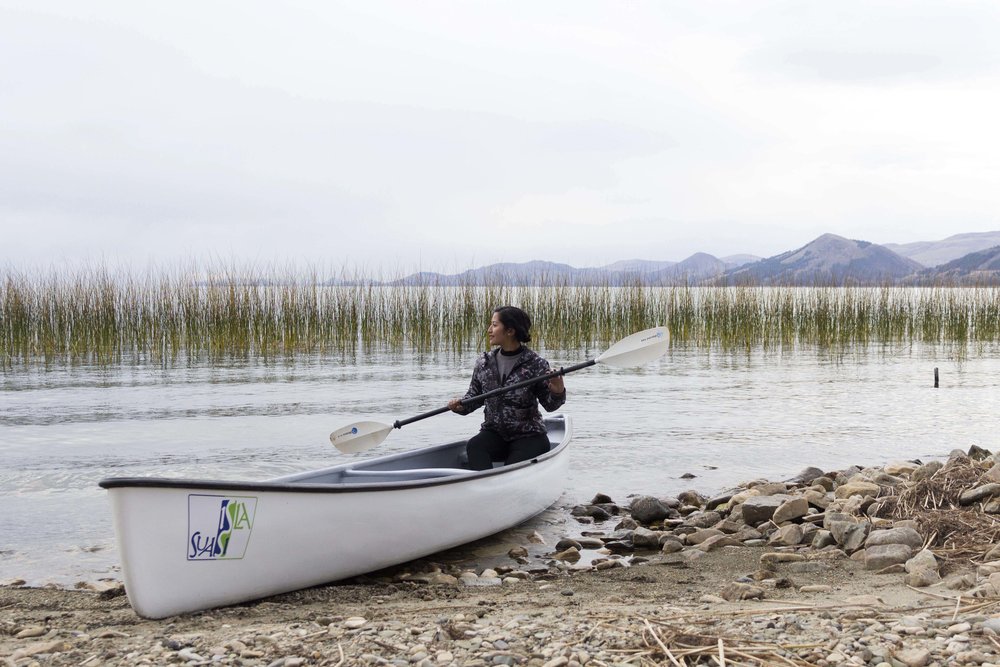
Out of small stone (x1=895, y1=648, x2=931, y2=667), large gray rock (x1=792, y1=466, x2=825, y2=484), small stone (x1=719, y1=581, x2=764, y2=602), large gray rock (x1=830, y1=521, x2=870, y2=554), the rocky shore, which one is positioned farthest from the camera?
large gray rock (x1=792, y1=466, x2=825, y2=484)

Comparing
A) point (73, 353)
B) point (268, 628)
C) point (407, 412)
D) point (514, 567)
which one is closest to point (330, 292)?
point (73, 353)

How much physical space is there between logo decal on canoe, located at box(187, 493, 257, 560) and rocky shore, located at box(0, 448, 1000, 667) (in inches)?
9.4

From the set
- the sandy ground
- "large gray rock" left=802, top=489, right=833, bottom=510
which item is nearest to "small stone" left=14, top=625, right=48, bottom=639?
the sandy ground

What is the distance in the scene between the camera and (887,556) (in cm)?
379

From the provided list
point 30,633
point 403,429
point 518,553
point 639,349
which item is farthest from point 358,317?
point 30,633

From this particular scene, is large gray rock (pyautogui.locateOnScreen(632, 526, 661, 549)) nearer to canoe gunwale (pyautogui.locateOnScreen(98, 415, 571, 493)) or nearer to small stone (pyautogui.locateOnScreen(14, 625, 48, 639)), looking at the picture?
canoe gunwale (pyautogui.locateOnScreen(98, 415, 571, 493))

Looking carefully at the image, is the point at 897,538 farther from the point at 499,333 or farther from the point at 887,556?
the point at 499,333

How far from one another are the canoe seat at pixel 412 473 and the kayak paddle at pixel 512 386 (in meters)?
0.49

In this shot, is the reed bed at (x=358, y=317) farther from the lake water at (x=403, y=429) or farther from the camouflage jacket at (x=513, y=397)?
the camouflage jacket at (x=513, y=397)

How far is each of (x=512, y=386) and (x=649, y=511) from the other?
44.5 inches

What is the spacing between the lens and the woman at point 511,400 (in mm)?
5000

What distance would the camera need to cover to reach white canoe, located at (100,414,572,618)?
127 inches

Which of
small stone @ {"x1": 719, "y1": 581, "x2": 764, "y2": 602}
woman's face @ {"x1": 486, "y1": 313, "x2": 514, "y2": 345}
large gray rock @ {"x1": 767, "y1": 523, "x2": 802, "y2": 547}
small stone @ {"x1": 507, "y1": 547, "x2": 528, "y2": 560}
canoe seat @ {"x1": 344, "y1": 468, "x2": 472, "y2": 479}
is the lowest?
small stone @ {"x1": 507, "y1": 547, "x2": 528, "y2": 560}

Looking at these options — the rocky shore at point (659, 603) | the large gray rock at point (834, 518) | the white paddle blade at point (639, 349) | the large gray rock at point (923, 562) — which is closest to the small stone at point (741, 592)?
the rocky shore at point (659, 603)
